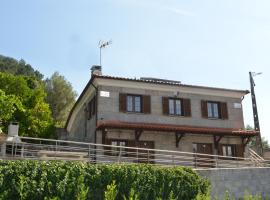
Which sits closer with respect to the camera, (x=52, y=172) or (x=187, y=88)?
(x=52, y=172)

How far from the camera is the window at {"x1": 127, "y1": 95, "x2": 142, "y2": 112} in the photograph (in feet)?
72.6

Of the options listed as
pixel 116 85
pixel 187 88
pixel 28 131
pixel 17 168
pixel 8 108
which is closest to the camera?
pixel 17 168

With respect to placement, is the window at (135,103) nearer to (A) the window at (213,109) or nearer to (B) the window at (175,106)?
(B) the window at (175,106)

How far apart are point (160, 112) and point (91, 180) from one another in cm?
1008

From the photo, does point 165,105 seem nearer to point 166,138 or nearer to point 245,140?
point 166,138

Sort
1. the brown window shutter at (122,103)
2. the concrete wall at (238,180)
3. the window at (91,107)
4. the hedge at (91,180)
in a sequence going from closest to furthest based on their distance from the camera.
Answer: the hedge at (91,180), the concrete wall at (238,180), the brown window shutter at (122,103), the window at (91,107)

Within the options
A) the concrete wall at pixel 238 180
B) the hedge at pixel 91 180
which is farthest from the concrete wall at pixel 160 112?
the hedge at pixel 91 180

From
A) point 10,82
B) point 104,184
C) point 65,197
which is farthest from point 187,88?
point 10,82

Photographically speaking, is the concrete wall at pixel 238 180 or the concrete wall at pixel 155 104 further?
the concrete wall at pixel 155 104

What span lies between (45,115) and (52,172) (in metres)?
20.0

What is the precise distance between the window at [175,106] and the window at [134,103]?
2.15m

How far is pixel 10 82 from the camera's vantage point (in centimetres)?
3123

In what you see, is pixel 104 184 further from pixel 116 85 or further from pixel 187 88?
pixel 187 88

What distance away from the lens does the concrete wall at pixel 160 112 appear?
21.5m
